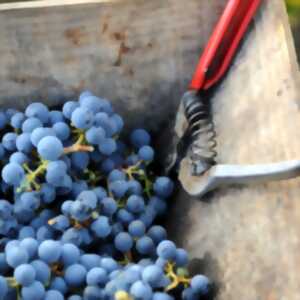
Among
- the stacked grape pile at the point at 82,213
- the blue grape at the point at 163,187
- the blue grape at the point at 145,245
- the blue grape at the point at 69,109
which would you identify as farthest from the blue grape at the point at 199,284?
the blue grape at the point at 69,109

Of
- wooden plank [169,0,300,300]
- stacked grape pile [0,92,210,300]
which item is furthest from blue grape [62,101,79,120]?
wooden plank [169,0,300,300]

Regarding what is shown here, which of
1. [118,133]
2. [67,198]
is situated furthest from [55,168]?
[118,133]

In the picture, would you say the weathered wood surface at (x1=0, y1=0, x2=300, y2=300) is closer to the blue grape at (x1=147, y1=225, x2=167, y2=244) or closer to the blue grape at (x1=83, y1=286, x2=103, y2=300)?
the blue grape at (x1=147, y1=225, x2=167, y2=244)

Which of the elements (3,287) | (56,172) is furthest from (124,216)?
(3,287)

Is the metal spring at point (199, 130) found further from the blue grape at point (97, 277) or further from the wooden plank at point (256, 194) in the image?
the blue grape at point (97, 277)

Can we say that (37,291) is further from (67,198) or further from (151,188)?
(151,188)

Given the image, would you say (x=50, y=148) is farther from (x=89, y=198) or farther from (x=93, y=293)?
(x=93, y=293)
